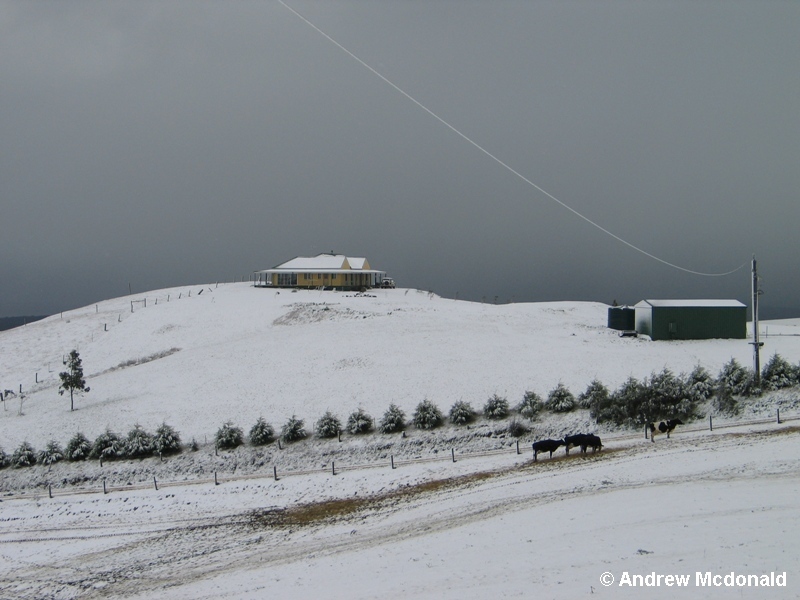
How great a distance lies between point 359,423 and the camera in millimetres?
33875

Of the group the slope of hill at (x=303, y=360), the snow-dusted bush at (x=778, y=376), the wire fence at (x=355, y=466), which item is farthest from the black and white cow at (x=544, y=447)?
the snow-dusted bush at (x=778, y=376)

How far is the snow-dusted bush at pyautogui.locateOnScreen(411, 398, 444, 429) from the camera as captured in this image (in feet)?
110

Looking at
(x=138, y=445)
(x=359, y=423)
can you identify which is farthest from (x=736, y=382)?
(x=138, y=445)

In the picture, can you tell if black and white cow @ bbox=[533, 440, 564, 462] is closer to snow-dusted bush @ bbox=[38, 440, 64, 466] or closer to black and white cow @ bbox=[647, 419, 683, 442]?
black and white cow @ bbox=[647, 419, 683, 442]

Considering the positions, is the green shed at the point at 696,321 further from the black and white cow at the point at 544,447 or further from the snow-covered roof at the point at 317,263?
the snow-covered roof at the point at 317,263

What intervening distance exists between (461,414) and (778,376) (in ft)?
55.4

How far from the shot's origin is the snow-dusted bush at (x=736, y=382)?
106ft

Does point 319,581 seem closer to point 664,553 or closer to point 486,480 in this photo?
point 664,553

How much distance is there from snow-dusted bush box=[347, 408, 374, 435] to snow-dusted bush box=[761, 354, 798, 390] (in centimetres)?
2090

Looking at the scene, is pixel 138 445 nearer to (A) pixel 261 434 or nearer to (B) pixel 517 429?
(A) pixel 261 434

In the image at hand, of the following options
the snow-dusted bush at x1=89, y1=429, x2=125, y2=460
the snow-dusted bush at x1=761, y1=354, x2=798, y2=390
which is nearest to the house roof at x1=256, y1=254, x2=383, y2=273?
the snow-dusted bush at x1=89, y1=429, x2=125, y2=460

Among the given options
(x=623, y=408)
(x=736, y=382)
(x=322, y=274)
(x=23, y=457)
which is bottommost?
(x=23, y=457)

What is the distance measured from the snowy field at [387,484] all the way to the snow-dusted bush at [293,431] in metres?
0.85

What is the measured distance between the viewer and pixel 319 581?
16172mm
